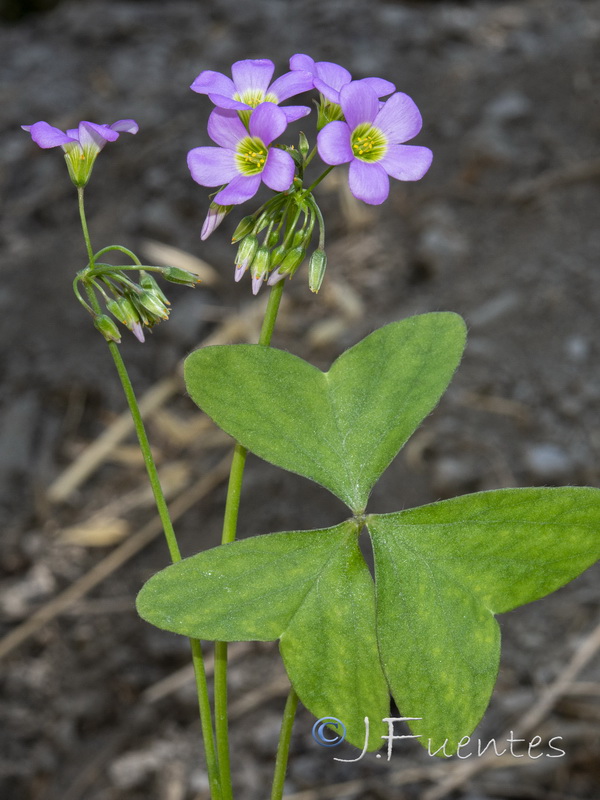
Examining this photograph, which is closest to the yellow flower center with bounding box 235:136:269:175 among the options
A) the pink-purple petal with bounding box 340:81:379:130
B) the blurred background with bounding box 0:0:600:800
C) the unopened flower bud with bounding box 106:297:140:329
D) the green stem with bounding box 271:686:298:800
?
the pink-purple petal with bounding box 340:81:379:130

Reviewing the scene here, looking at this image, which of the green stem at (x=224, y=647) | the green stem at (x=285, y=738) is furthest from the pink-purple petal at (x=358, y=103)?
the green stem at (x=285, y=738)

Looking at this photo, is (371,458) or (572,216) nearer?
(371,458)

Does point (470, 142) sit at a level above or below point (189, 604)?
below

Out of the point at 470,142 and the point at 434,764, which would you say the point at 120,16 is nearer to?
the point at 470,142

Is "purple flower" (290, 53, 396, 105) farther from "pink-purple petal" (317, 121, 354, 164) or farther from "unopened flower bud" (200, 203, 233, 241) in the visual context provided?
"unopened flower bud" (200, 203, 233, 241)

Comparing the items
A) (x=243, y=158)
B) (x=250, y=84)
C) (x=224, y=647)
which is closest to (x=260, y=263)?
(x=243, y=158)

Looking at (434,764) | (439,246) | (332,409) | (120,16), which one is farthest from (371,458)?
(120,16)
